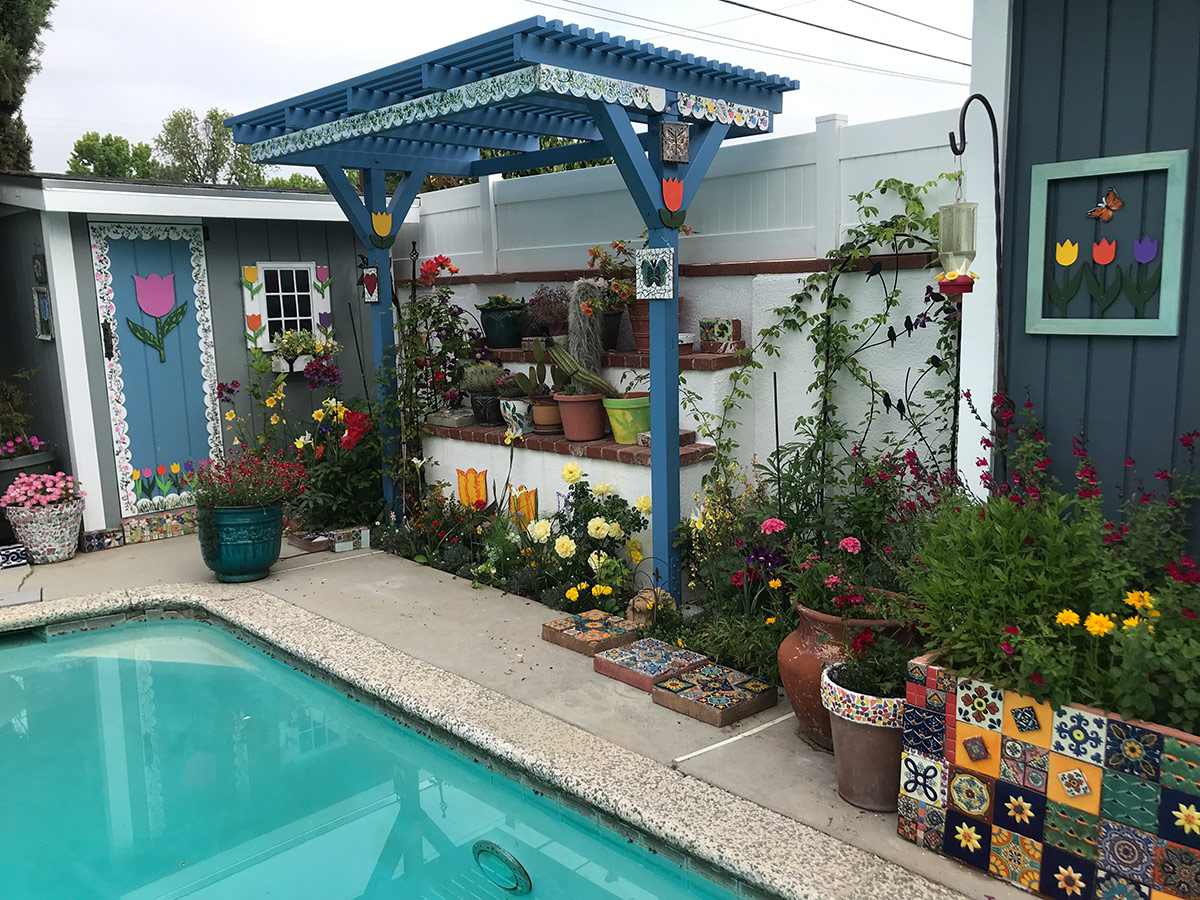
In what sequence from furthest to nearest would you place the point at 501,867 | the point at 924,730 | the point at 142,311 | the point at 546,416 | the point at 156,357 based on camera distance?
the point at 156,357 < the point at 142,311 < the point at 546,416 < the point at 501,867 < the point at 924,730

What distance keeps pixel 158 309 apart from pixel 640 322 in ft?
12.6

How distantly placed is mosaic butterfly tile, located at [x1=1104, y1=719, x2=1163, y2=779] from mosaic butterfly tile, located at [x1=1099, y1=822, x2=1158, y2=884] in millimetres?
166

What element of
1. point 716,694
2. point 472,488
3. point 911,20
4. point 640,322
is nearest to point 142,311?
point 472,488

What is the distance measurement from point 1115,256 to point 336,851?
11.3 feet

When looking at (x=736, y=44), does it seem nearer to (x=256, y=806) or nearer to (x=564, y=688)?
(x=564, y=688)

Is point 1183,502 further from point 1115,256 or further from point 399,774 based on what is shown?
point 399,774

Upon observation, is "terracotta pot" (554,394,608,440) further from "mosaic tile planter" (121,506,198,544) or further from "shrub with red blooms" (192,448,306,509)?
"mosaic tile planter" (121,506,198,544)

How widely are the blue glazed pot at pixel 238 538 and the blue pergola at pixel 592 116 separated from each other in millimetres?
2327

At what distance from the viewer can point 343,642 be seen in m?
4.90

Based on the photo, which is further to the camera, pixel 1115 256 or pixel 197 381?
pixel 197 381

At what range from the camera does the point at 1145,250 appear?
301 centimetres

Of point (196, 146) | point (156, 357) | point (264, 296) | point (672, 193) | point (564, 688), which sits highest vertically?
point (196, 146)

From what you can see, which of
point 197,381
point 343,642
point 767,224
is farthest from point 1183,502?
point 197,381

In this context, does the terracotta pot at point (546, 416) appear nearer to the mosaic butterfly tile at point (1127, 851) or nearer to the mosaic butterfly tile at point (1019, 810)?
the mosaic butterfly tile at point (1019, 810)
